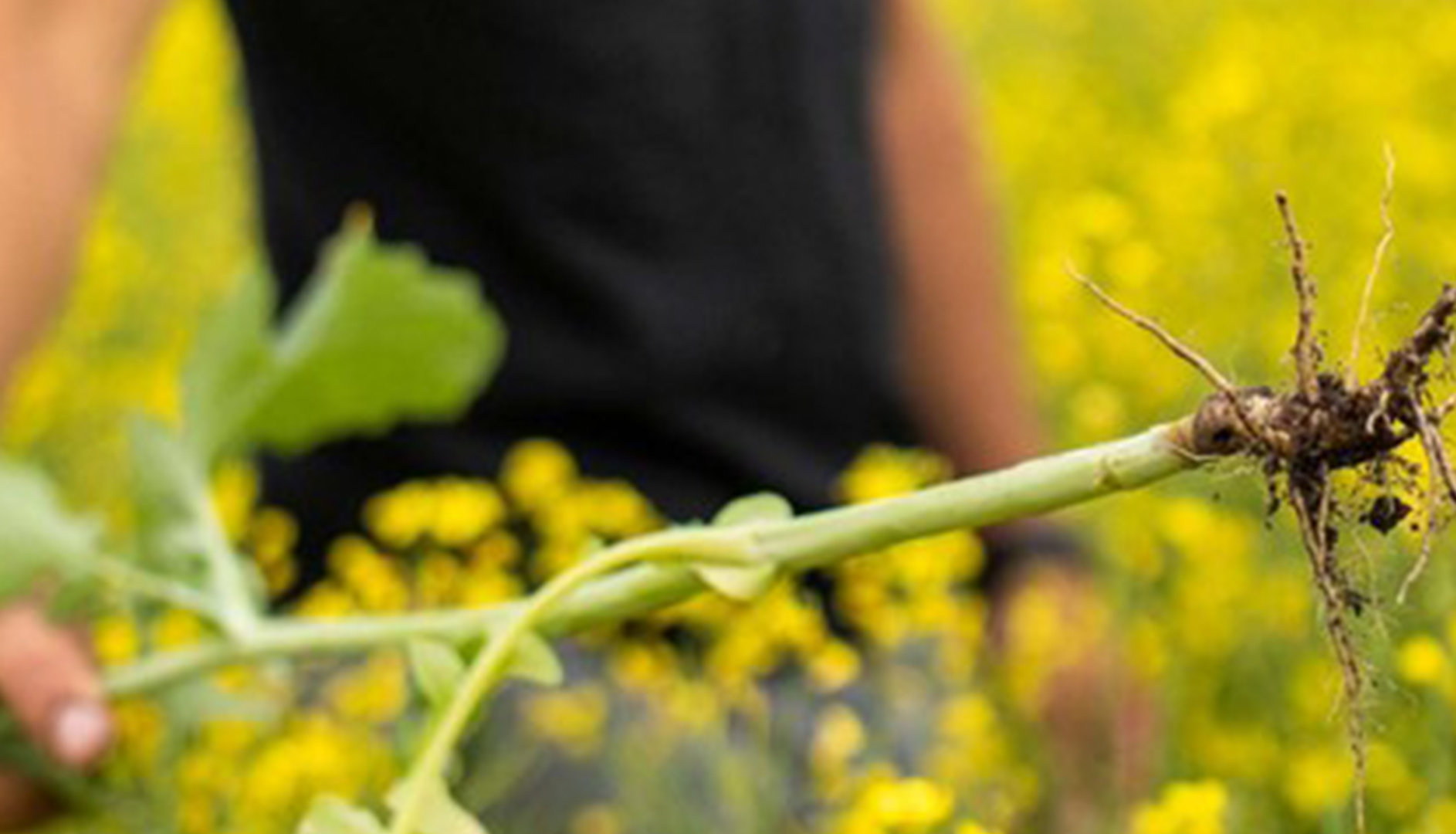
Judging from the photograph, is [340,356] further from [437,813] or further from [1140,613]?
[437,813]

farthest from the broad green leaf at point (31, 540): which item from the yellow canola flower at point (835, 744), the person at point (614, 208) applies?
the person at point (614, 208)

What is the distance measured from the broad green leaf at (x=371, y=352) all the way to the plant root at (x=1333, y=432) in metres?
0.84

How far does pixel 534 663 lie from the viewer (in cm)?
120

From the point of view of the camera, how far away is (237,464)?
2.60 m

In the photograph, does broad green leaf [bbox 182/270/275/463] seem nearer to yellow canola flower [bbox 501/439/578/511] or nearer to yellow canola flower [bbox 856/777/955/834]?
yellow canola flower [bbox 501/439/578/511]

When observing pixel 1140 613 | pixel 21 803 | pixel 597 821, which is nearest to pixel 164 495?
pixel 21 803

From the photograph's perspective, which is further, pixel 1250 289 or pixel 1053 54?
pixel 1053 54

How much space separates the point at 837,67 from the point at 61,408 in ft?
3.42

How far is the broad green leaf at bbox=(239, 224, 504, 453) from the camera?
1840mm

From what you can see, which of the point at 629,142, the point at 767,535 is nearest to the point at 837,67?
the point at 629,142

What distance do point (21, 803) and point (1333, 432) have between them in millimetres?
1006

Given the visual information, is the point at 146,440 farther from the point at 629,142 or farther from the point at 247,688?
the point at 629,142

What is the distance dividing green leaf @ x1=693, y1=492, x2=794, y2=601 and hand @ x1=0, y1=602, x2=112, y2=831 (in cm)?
63

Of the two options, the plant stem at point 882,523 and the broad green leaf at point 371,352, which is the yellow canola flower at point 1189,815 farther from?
the broad green leaf at point 371,352
